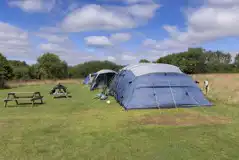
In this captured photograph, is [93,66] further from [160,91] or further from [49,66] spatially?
[160,91]

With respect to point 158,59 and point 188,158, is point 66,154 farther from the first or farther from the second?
point 158,59

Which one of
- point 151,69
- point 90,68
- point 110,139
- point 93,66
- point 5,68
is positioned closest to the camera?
point 110,139

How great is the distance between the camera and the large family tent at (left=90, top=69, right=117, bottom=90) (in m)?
20.4

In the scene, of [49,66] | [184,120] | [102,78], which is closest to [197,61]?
[49,66]

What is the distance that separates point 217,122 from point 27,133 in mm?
5595

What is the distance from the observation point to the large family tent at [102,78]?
20.4 meters

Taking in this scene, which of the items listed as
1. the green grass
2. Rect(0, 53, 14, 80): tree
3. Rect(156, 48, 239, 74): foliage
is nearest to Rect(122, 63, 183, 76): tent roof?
the green grass

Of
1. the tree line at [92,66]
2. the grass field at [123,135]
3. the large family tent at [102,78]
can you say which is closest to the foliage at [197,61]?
the tree line at [92,66]

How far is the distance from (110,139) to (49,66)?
4337cm

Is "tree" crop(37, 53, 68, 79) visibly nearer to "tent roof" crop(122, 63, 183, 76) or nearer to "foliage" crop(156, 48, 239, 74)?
"foliage" crop(156, 48, 239, 74)

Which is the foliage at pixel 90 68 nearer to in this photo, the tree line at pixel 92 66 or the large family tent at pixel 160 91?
the tree line at pixel 92 66

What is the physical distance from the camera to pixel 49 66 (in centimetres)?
4641

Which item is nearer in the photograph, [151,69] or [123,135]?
[123,135]

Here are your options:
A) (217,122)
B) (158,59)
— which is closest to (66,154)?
(217,122)
